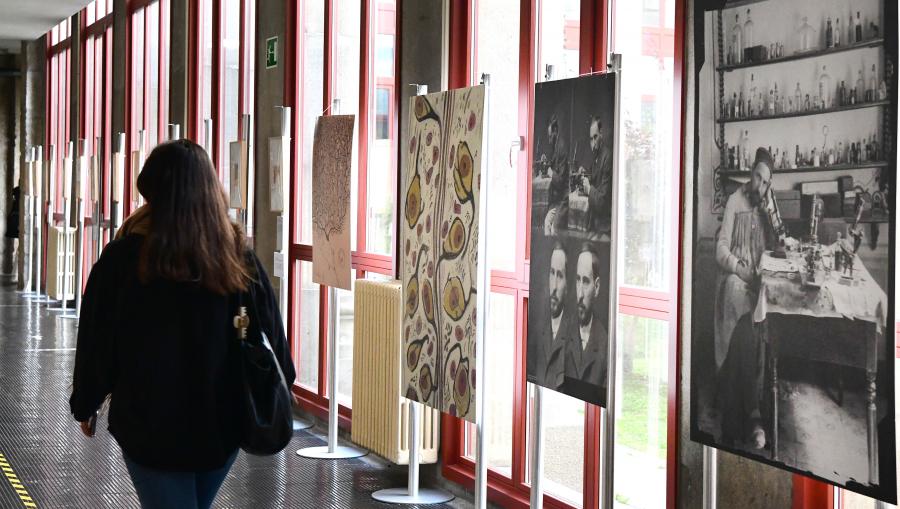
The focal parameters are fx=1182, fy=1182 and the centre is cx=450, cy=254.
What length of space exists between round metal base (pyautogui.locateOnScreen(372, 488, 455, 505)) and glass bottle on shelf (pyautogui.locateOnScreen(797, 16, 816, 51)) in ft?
11.4

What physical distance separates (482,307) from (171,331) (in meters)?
1.96

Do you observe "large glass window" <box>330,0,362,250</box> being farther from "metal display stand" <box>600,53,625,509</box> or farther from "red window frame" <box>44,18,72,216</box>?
"red window frame" <box>44,18,72,216</box>

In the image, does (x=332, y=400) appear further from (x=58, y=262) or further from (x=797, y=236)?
(x=58, y=262)

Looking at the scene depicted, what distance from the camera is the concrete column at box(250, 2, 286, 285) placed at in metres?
8.43

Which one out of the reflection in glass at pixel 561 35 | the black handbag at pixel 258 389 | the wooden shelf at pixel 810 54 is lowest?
the black handbag at pixel 258 389

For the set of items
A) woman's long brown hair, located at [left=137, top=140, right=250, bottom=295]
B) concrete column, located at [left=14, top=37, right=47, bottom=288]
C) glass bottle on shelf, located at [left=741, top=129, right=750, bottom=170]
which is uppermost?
concrete column, located at [left=14, top=37, right=47, bottom=288]

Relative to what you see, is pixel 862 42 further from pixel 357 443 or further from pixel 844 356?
pixel 357 443

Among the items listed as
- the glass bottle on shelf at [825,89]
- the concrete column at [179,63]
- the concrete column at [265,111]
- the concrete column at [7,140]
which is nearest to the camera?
the glass bottle on shelf at [825,89]

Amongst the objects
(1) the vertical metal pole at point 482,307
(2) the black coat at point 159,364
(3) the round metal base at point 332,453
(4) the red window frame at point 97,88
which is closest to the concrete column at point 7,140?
(4) the red window frame at point 97,88

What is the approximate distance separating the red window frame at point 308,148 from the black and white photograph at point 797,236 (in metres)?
3.51

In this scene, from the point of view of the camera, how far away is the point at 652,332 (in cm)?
449

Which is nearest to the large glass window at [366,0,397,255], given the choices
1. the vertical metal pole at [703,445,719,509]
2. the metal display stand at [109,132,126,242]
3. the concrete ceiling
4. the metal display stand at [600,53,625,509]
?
the metal display stand at [600,53,625,509]

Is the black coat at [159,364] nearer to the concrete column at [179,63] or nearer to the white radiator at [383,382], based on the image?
the white radiator at [383,382]

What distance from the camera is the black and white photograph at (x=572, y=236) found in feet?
12.4
